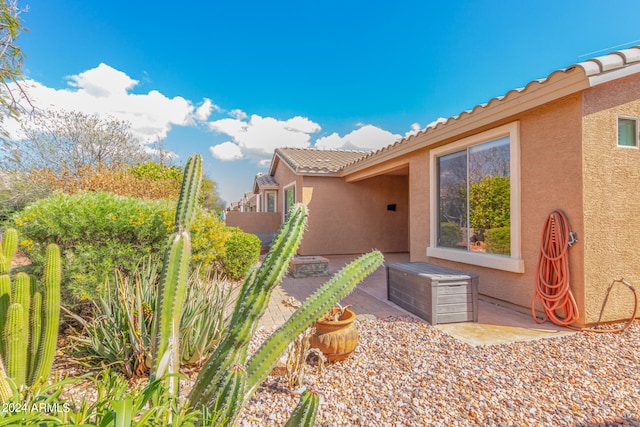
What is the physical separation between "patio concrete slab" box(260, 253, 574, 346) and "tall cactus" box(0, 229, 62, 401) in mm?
2632

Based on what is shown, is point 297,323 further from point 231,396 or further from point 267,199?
point 267,199

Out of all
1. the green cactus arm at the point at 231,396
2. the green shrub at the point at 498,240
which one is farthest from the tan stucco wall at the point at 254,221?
the green cactus arm at the point at 231,396

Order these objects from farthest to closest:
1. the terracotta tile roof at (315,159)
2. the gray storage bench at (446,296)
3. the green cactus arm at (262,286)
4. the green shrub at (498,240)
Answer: the terracotta tile roof at (315,159), the green shrub at (498,240), the gray storage bench at (446,296), the green cactus arm at (262,286)

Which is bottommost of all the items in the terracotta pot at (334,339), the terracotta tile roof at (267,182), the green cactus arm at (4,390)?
the terracotta pot at (334,339)

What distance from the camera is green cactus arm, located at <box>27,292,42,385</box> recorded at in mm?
2646

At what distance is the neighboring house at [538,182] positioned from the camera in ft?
14.4

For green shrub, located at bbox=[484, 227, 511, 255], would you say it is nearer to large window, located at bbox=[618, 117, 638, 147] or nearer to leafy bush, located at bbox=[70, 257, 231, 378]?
large window, located at bbox=[618, 117, 638, 147]

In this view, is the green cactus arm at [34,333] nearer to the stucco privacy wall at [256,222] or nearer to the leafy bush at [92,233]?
the leafy bush at [92,233]

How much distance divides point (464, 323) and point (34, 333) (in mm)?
5425

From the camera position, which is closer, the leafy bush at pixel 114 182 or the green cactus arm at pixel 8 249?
the green cactus arm at pixel 8 249

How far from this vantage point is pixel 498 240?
18.7 feet

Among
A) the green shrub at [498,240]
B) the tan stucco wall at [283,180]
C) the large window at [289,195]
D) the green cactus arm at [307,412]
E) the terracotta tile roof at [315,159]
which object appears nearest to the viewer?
the green cactus arm at [307,412]

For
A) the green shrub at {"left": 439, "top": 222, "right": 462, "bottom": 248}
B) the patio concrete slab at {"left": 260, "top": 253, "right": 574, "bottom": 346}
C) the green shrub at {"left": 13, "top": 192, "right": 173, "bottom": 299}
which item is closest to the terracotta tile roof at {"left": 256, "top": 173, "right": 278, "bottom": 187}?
the patio concrete slab at {"left": 260, "top": 253, "right": 574, "bottom": 346}

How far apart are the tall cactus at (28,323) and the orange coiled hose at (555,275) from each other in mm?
6274
